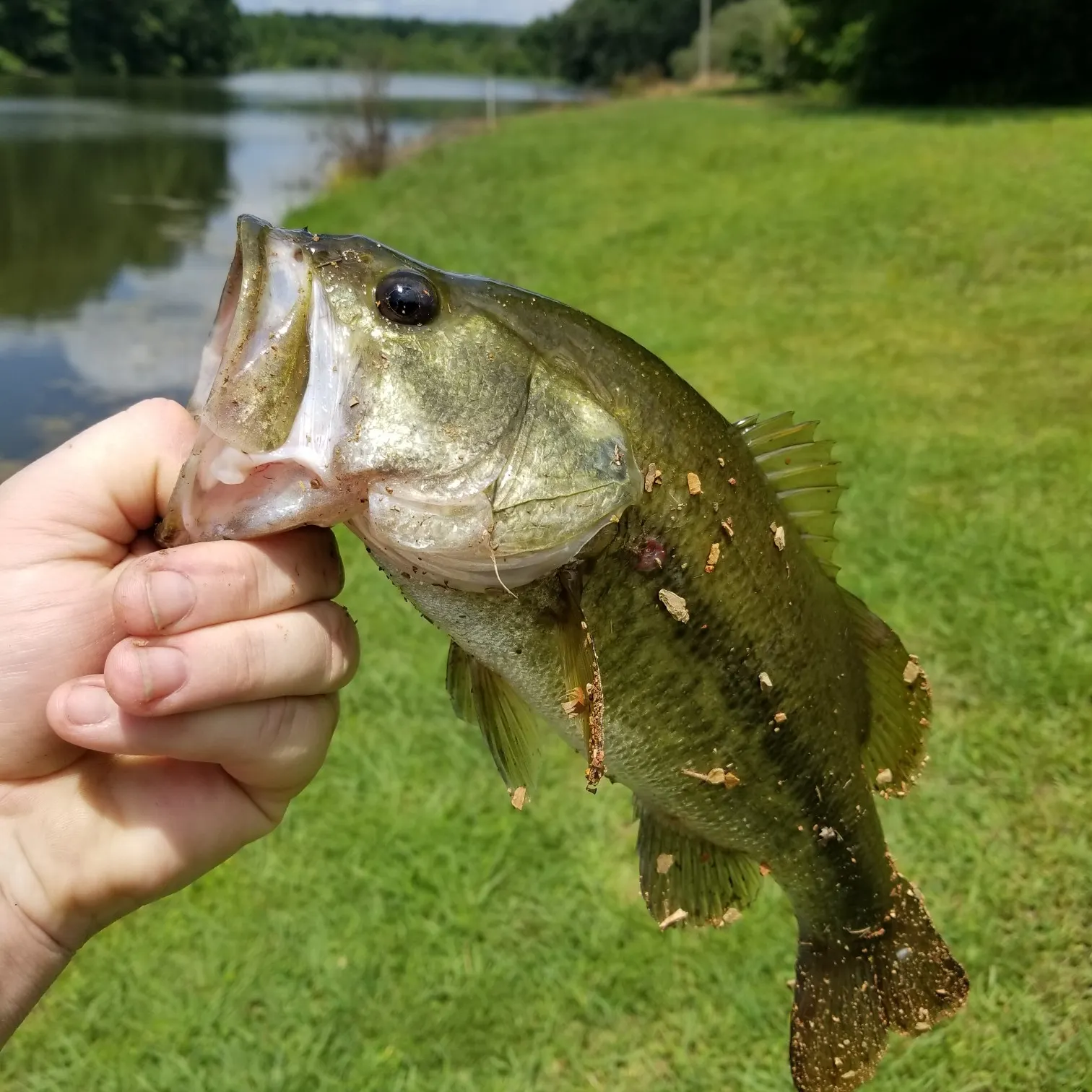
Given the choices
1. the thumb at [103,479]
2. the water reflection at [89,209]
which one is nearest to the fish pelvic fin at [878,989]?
the thumb at [103,479]

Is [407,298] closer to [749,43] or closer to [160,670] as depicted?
[160,670]

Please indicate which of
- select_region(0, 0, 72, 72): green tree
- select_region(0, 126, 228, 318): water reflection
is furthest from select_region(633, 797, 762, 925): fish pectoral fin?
select_region(0, 0, 72, 72): green tree

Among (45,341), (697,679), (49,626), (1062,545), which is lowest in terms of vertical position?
(45,341)

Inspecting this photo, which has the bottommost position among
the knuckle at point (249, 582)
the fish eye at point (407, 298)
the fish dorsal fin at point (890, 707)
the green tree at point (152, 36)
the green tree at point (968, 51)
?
the fish dorsal fin at point (890, 707)

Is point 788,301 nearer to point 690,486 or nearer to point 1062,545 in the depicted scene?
point 1062,545

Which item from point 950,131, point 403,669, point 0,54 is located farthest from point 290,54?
point 403,669

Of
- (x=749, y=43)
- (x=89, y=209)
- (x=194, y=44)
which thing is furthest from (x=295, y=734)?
(x=194, y=44)

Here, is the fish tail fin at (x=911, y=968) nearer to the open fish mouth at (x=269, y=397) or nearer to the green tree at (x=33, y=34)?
the open fish mouth at (x=269, y=397)

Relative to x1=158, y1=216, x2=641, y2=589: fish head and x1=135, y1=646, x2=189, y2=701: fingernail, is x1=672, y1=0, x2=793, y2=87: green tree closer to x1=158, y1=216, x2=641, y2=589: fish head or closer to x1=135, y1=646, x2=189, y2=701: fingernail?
x1=158, y1=216, x2=641, y2=589: fish head
